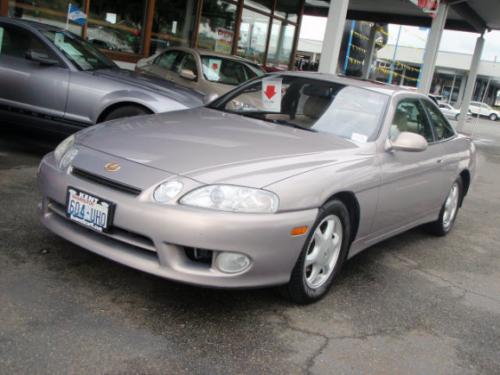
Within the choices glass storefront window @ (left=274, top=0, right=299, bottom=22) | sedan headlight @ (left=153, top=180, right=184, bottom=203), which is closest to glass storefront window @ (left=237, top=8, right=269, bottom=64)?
glass storefront window @ (left=274, top=0, right=299, bottom=22)

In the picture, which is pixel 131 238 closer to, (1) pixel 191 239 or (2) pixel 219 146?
(1) pixel 191 239

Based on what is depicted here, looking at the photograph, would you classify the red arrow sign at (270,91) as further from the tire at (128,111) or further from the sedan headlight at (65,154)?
the tire at (128,111)

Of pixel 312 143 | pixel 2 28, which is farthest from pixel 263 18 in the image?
pixel 312 143

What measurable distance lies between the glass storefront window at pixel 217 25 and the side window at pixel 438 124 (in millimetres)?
10289

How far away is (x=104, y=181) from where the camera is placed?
127 inches

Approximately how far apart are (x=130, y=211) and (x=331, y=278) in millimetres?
1449

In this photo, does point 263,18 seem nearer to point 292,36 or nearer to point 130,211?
point 292,36

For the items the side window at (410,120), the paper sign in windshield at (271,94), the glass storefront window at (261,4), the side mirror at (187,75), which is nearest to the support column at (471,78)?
the glass storefront window at (261,4)

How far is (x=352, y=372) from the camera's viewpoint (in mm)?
2873

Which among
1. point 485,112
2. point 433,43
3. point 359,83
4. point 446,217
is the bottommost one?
point 485,112

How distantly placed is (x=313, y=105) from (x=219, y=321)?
6.42ft

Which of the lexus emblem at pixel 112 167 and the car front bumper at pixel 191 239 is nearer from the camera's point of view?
the car front bumper at pixel 191 239

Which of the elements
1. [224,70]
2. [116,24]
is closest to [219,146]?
[224,70]

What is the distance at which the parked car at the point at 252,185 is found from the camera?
3.03 metres
